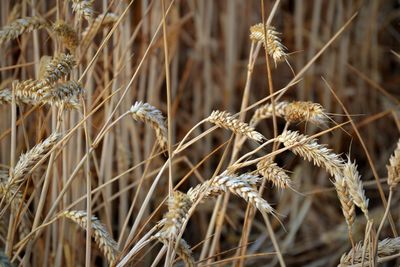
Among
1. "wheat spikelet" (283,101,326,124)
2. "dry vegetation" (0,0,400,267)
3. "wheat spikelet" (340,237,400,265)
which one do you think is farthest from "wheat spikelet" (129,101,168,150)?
"wheat spikelet" (340,237,400,265)

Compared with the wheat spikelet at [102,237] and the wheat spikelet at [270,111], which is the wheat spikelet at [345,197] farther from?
the wheat spikelet at [102,237]

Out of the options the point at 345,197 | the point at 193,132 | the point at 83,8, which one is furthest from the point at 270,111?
the point at 193,132

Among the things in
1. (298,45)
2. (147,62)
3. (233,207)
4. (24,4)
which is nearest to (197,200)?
(24,4)

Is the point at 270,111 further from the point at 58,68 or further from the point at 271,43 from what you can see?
the point at 58,68

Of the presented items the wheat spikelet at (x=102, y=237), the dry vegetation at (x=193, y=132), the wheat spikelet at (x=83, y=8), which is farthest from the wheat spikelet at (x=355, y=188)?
the wheat spikelet at (x=83, y=8)

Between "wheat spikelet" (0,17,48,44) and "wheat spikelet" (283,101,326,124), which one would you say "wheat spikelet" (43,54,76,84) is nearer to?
"wheat spikelet" (0,17,48,44)
